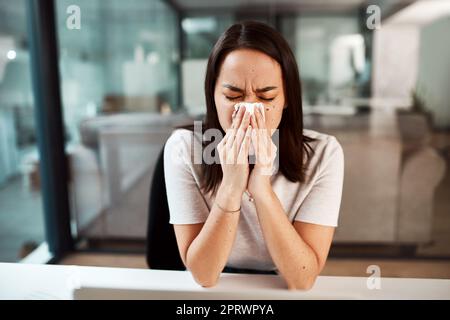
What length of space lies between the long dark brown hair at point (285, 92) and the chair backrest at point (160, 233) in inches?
5.9

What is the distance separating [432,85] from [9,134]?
3057 mm

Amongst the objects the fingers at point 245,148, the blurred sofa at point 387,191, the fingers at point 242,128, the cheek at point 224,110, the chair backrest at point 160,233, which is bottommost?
the blurred sofa at point 387,191

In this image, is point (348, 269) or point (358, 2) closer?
point (348, 269)

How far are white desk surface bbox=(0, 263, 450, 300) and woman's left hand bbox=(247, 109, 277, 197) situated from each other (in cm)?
15

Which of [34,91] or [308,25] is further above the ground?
[308,25]

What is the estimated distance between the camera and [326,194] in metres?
0.71

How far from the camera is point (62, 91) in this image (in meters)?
1.97

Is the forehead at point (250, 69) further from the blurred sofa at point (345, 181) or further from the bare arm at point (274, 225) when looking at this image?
the blurred sofa at point (345, 181)

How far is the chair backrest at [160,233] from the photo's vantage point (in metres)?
0.85

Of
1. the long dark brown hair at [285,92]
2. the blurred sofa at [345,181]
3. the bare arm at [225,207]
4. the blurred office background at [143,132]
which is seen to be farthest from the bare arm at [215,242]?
the blurred sofa at [345,181]

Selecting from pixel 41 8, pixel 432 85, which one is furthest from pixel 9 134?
pixel 432 85
